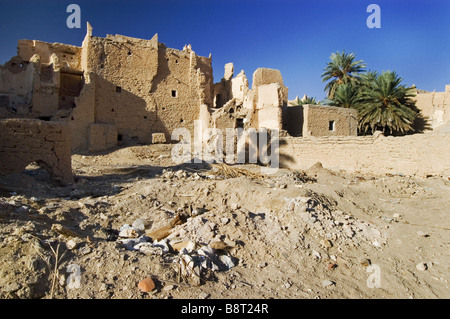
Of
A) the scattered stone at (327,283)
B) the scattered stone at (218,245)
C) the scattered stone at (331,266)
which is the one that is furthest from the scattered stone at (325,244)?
the scattered stone at (218,245)

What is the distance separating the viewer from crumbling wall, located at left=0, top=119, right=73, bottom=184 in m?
7.34

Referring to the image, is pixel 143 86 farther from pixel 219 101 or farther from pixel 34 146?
pixel 34 146

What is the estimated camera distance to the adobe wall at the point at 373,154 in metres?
9.91

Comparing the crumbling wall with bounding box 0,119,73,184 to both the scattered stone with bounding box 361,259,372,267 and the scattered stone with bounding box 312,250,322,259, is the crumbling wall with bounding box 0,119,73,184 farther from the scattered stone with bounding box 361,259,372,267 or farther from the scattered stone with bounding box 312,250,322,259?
the scattered stone with bounding box 361,259,372,267

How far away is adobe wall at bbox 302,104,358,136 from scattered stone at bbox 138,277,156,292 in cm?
1452

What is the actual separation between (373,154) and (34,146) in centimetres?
1161

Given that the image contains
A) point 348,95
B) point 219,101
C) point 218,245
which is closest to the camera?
point 218,245

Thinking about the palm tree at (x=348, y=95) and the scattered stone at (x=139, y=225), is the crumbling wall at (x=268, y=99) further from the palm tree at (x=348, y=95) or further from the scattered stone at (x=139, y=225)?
the scattered stone at (x=139, y=225)

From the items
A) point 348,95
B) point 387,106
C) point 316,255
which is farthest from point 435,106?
point 316,255

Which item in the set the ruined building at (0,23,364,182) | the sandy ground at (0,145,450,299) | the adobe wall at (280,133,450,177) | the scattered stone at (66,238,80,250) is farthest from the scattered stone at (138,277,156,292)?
the ruined building at (0,23,364,182)

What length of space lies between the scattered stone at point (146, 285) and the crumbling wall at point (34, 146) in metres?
5.86

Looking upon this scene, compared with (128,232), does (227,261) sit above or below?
below

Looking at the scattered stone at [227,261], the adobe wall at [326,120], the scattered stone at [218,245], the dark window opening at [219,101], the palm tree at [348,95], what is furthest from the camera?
the dark window opening at [219,101]

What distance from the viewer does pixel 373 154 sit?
11758 mm
